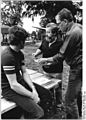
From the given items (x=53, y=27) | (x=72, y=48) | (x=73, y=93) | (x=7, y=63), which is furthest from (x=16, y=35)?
(x=73, y=93)

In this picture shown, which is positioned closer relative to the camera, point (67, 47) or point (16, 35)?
point (16, 35)

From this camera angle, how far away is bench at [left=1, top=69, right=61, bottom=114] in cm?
150

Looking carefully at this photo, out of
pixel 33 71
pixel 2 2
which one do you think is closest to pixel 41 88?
pixel 33 71

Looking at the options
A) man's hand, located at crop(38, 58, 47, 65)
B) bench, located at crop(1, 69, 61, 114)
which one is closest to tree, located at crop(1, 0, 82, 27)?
man's hand, located at crop(38, 58, 47, 65)

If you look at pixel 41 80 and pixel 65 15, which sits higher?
pixel 65 15

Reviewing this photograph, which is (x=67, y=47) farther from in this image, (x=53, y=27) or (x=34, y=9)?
(x=34, y=9)

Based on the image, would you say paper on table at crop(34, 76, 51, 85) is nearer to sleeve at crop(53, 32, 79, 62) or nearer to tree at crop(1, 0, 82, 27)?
sleeve at crop(53, 32, 79, 62)

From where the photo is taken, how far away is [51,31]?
5.23 ft

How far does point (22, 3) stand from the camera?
1.62m

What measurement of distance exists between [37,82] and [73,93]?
0.29 meters

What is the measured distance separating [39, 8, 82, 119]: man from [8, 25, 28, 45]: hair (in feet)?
0.77

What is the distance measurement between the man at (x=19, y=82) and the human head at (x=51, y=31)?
175 mm

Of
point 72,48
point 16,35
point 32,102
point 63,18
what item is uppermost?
point 63,18

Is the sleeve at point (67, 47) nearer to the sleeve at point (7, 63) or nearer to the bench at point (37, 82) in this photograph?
the bench at point (37, 82)
